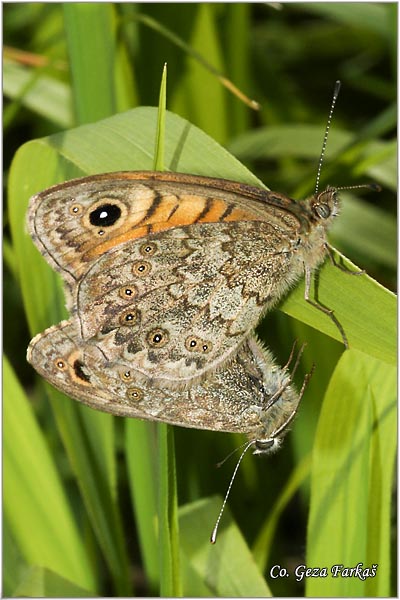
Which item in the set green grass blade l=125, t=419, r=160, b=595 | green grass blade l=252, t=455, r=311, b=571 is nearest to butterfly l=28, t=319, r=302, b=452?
green grass blade l=125, t=419, r=160, b=595

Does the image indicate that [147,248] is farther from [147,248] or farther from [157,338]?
[157,338]

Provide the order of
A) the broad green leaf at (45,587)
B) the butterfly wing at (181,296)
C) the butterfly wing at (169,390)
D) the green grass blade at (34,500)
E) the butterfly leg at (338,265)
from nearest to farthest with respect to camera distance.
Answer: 1. the butterfly leg at (338,265)
2. the butterfly wing at (169,390)
3. the butterfly wing at (181,296)
4. the broad green leaf at (45,587)
5. the green grass blade at (34,500)

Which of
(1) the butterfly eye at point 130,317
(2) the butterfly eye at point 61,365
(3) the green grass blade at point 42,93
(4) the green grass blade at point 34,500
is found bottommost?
(4) the green grass blade at point 34,500

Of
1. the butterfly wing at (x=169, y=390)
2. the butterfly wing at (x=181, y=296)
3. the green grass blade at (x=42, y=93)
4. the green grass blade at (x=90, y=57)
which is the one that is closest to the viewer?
the butterfly wing at (x=169, y=390)

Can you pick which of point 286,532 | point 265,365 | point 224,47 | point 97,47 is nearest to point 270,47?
point 224,47

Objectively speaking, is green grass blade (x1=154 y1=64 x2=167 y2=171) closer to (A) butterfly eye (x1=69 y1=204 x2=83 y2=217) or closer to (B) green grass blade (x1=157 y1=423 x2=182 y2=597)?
(A) butterfly eye (x1=69 y1=204 x2=83 y2=217)

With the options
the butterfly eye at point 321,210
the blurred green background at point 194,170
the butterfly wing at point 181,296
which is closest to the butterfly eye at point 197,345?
the butterfly wing at point 181,296

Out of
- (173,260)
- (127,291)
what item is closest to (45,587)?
(127,291)

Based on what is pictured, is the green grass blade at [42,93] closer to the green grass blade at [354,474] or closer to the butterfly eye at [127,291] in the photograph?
the butterfly eye at [127,291]
